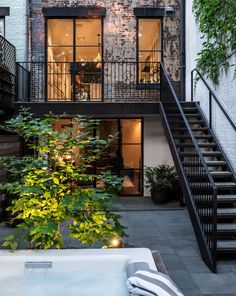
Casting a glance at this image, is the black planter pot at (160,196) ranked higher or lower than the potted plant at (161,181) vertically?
lower

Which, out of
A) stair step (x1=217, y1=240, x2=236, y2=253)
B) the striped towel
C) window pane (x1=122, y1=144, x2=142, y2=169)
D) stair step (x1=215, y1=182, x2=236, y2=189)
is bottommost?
stair step (x1=217, y1=240, x2=236, y2=253)

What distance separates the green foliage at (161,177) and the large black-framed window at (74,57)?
9.22 ft

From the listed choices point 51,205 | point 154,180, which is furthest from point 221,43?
point 51,205

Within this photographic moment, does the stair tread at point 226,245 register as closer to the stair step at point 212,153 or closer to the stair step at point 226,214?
the stair step at point 226,214

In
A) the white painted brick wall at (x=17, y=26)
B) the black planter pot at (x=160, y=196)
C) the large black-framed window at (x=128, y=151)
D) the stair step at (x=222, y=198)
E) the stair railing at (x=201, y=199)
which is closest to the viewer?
the stair railing at (x=201, y=199)

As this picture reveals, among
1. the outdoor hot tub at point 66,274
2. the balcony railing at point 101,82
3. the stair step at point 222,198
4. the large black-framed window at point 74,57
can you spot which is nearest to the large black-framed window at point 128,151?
the balcony railing at point 101,82

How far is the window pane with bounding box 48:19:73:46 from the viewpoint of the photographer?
13.2 metres

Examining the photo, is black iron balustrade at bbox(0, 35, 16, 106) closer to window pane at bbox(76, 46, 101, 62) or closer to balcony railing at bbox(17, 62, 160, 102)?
balcony railing at bbox(17, 62, 160, 102)

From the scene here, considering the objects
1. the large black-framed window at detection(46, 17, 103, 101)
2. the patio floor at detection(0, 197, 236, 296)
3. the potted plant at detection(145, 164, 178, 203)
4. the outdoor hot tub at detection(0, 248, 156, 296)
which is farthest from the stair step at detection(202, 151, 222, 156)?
the large black-framed window at detection(46, 17, 103, 101)

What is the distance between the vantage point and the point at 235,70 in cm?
820

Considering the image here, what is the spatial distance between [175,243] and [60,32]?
8.16m

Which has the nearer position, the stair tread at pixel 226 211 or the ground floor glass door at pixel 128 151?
the stair tread at pixel 226 211

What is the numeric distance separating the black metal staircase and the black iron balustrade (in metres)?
3.89

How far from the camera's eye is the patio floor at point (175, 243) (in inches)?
221
